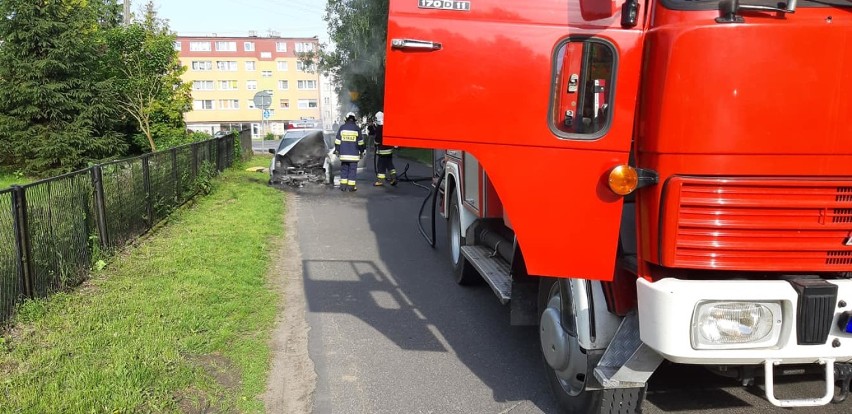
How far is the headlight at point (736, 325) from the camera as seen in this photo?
100 inches

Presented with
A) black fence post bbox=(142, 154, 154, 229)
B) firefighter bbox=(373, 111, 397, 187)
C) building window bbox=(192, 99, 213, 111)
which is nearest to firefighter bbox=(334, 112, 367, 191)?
firefighter bbox=(373, 111, 397, 187)

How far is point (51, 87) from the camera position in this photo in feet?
65.0

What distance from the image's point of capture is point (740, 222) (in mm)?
2588

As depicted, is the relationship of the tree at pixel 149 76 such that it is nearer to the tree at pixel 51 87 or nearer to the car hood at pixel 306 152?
the tree at pixel 51 87

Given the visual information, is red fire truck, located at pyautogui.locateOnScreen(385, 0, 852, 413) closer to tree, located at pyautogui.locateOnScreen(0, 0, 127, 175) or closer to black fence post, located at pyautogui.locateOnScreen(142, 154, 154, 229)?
black fence post, located at pyautogui.locateOnScreen(142, 154, 154, 229)

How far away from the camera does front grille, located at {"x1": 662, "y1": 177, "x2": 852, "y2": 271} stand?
2.57 metres

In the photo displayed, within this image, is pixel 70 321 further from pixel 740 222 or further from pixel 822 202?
pixel 822 202

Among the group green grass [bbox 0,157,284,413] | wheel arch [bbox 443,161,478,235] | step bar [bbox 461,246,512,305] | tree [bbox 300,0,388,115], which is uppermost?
tree [bbox 300,0,388,115]

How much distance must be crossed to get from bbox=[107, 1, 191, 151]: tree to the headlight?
1971 centimetres

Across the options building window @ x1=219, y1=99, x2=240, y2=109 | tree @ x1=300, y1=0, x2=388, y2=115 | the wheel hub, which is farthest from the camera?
building window @ x1=219, y1=99, x2=240, y2=109

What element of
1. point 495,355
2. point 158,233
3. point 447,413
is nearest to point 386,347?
point 495,355

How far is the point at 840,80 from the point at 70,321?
17.0 ft

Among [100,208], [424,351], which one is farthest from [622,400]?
[100,208]

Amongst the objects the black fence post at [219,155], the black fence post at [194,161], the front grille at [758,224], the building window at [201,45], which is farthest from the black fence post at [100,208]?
the building window at [201,45]
